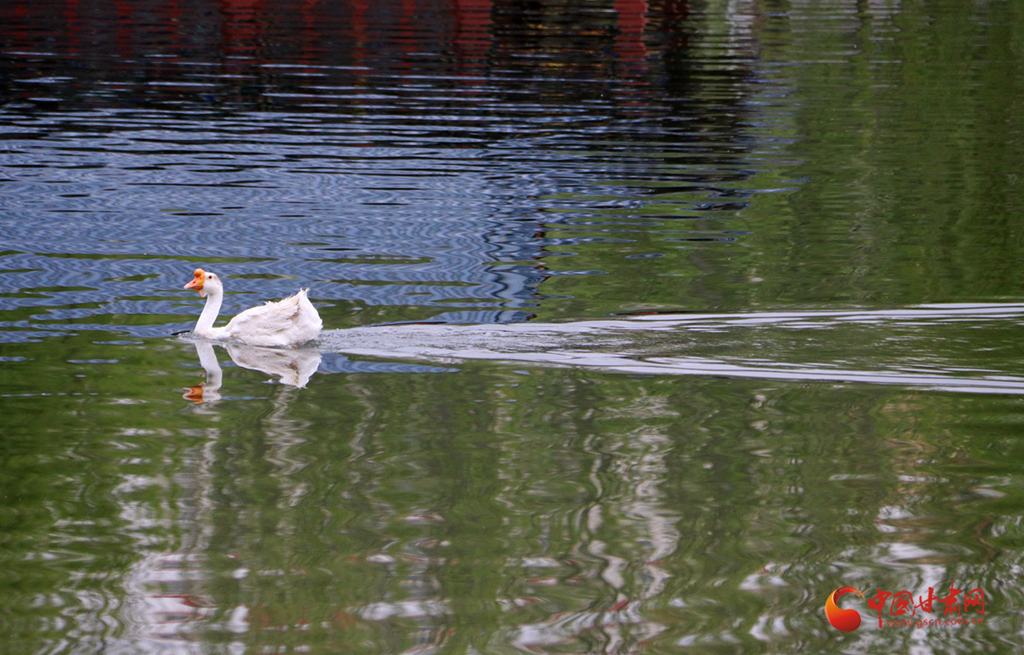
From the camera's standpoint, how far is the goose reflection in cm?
1226

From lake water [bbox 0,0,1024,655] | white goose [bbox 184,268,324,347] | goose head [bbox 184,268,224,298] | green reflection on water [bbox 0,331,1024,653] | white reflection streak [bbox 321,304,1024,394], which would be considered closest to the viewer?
green reflection on water [bbox 0,331,1024,653]

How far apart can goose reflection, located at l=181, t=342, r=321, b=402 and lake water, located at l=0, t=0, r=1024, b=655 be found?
0.15 ft

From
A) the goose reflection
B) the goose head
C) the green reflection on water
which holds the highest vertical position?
the goose head

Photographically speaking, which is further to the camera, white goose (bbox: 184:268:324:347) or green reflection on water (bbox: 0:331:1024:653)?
white goose (bbox: 184:268:324:347)

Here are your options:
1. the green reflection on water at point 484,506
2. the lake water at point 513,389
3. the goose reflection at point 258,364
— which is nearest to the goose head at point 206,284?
the lake water at point 513,389

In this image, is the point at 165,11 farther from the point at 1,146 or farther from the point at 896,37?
the point at 1,146

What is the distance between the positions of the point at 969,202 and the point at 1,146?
1589 centimetres

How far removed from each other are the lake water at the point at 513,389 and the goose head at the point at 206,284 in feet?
1.45

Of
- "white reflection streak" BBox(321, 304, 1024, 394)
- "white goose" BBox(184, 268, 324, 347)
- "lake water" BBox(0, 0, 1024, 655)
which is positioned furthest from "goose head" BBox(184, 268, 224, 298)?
"white reflection streak" BBox(321, 304, 1024, 394)

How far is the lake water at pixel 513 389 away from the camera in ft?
27.1

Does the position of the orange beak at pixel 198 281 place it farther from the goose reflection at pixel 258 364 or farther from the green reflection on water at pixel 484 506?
the green reflection on water at pixel 484 506

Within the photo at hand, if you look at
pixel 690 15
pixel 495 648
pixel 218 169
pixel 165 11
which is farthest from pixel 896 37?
pixel 495 648

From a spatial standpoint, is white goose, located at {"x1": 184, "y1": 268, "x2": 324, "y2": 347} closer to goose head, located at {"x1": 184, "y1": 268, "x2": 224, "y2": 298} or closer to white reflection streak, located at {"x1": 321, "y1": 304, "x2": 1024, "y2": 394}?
goose head, located at {"x1": 184, "y1": 268, "x2": 224, "y2": 298}

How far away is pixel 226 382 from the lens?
41.2ft
